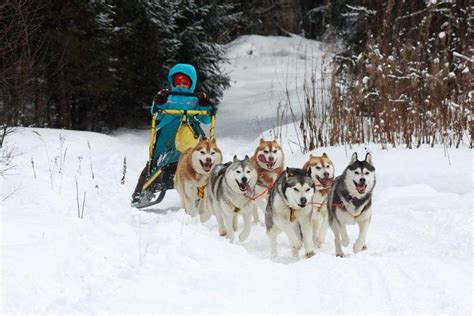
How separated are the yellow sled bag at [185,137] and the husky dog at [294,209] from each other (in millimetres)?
2017

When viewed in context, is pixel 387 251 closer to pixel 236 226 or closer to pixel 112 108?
pixel 236 226

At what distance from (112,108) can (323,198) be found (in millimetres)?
9759

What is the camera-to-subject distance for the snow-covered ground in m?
2.84

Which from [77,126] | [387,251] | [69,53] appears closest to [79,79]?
[69,53]

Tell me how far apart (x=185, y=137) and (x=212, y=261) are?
9.99ft

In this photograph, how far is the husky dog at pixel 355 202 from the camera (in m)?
4.41

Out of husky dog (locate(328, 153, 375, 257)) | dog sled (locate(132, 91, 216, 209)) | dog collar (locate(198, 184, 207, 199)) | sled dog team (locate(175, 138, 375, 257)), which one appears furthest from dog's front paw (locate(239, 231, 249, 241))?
dog sled (locate(132, 91, 216, 209))

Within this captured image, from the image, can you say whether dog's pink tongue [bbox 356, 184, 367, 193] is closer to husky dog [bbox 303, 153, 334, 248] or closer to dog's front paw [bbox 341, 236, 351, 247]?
dog's front paw [bbox 341, 236, 351, 247]

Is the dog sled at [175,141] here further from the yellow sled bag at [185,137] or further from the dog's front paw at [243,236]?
the dog's front paw at [243,236]

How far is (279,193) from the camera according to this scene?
4.51m

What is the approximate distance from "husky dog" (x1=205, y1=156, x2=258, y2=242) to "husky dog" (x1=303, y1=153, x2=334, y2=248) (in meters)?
0.50

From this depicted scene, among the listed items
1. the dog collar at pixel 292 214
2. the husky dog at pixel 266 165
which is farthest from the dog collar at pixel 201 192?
the dog collar at pixel 292 214

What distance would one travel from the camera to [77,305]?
8.73 feet

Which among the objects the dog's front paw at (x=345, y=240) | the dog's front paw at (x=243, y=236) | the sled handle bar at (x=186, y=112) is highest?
the sled handle bar at (x=186, y=112)
